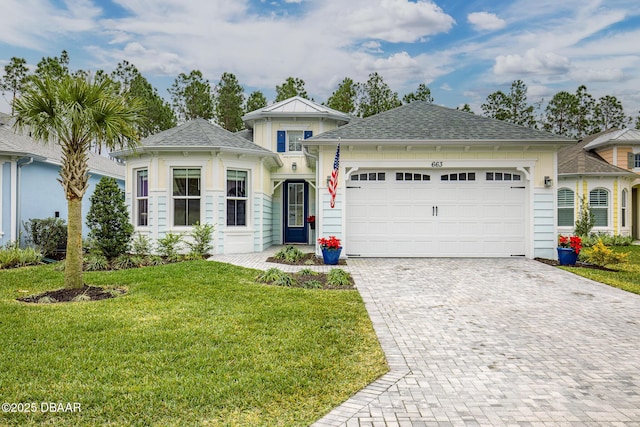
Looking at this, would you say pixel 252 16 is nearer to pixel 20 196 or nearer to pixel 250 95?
pixel 20 196

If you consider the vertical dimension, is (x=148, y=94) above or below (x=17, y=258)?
above

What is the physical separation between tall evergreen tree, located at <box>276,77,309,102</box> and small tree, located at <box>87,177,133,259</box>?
1588 centimetres

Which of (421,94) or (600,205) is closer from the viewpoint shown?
(600,205)

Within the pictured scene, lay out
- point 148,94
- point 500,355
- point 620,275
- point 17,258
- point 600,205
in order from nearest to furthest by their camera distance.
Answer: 1. point 500,355
2. point 620,275
3. point 17,258
4. point 600,205
5. point 148,94

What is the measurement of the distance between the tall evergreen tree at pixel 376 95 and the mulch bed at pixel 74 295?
20.9 meters

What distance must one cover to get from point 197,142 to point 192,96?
14607mm

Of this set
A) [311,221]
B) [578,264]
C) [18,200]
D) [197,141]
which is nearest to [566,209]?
[578,264]

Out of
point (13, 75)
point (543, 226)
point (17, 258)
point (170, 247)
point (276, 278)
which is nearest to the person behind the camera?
point (276, 278)

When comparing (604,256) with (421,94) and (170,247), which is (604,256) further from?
(421,94)

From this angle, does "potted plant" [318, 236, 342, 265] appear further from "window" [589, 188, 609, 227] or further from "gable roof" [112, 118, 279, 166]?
"window" [589, 188, 609, 227]

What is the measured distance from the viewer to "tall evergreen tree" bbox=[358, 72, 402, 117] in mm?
26062

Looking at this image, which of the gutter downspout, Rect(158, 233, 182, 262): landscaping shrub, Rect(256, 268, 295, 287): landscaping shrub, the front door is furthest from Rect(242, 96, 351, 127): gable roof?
Rect(256, 268, 295, 287): landscaping shrub

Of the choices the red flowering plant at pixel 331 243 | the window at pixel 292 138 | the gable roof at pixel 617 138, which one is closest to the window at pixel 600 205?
the gable roof at pixel 617 138

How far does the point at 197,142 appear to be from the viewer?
40.8 ft
